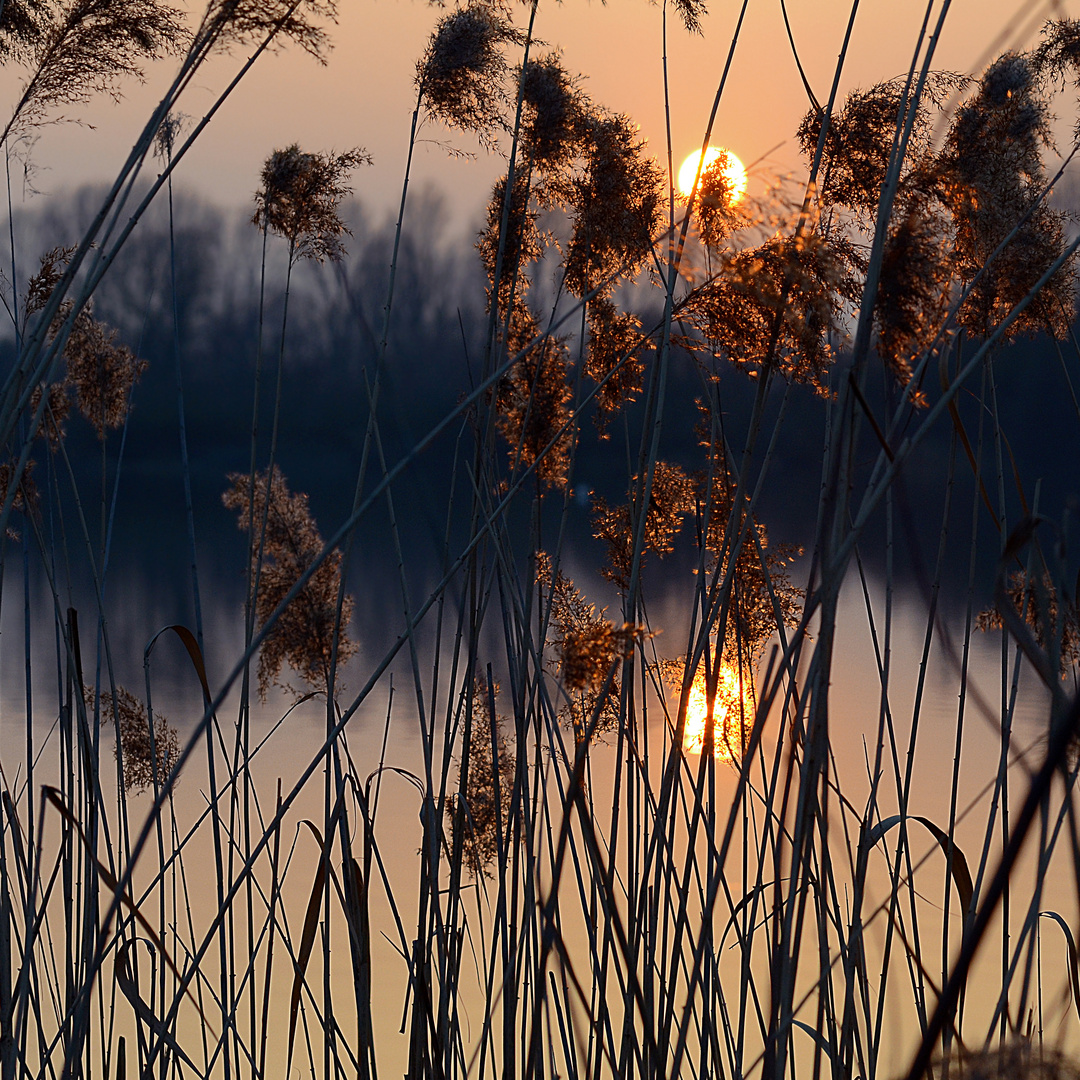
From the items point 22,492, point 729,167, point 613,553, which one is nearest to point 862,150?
point 729,167

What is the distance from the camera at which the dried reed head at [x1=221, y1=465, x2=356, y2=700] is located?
212 centimetres

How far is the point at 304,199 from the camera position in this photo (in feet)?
5.98

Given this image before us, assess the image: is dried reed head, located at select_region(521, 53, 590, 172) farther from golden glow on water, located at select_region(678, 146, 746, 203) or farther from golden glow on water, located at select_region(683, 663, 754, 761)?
golden glow on water, located at select_region(683, 663, 754, 761)

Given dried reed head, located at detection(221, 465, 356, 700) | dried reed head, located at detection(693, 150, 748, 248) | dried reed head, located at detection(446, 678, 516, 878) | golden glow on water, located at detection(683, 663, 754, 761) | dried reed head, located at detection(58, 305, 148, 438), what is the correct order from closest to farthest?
dried reed head, located at detection(693, 150, 748, 248) < golden glow on water, located at detection(683, 663, 754, 761) < dried reed head, located at detection(446, 678, 516, 878) < dried reed head, located at detection(221, 465, 356, 700) < dried reed head, located at detection(58, 305, 148, 438)

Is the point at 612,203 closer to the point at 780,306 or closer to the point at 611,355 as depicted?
the point at 611,355

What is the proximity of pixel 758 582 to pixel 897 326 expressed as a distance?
813 millimetres

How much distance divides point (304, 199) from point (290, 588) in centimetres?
77

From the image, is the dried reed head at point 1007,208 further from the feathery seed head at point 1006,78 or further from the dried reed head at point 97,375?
Result: the dried reed head at point 97,375

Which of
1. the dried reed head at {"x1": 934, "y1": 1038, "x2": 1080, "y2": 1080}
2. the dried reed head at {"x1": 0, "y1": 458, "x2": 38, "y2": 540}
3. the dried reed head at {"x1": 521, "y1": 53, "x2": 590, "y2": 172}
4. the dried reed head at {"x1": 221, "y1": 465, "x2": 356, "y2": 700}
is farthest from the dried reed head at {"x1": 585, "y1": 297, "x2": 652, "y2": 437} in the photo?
the dried reed head at {"x1": 934, "y1": 1038, "x2": 1080, "y2": 1080}

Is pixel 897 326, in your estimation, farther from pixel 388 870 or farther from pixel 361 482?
pixel 388 870

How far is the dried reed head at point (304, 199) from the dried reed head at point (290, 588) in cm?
45

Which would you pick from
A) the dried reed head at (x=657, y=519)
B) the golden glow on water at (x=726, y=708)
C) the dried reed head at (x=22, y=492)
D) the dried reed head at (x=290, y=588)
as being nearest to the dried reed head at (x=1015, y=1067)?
the golden glow on water at (x=726, y=708)

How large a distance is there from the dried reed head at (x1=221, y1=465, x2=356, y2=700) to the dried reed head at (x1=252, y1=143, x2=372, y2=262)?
0.45 m

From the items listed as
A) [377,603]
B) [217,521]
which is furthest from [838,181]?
[217,521]
